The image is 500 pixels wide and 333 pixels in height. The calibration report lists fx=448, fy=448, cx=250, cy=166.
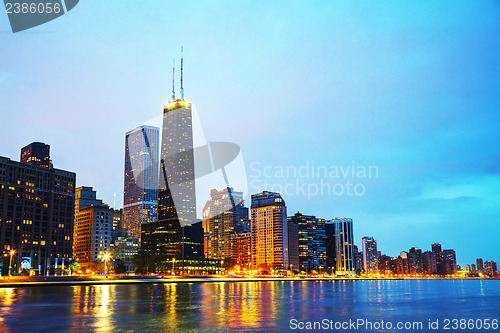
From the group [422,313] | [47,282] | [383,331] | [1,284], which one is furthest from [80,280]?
[383,331]

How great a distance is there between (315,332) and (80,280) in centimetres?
11488

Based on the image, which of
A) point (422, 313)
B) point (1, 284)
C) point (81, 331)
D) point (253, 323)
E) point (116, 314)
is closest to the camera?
point (81, 331)

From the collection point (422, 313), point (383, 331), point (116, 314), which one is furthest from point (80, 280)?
point (383, 331)

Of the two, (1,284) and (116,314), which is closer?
(116,314)

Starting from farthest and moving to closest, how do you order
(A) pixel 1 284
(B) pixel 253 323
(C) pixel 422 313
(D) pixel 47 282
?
(D) pixel 47 282, (A) pixel 1 284, (C) pixel 422 313, (B) pixel 253 323

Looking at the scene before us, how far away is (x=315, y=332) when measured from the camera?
3312 centimetres

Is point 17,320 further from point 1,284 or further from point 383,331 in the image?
point 1,284

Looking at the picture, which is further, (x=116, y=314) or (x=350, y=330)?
(x=116, y=314)

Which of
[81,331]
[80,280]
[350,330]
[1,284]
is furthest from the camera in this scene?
[80,280]

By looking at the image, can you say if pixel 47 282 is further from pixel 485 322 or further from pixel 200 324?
pixel 485 322

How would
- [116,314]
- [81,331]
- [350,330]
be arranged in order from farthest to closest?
[116,314], [350,330], [81,331]

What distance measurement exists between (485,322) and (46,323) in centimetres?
3984

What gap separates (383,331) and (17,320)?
29.7 meters

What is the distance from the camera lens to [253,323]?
37312 mm
